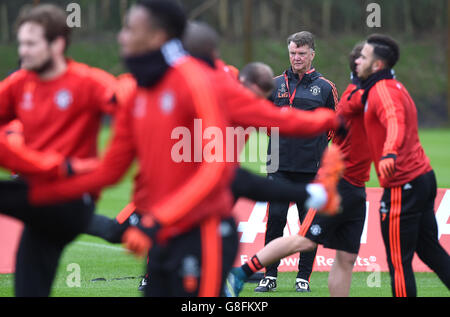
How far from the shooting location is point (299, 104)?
892 cm

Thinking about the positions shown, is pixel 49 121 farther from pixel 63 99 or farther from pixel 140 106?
pixel 140 106

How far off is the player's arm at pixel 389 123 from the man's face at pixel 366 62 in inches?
7.9

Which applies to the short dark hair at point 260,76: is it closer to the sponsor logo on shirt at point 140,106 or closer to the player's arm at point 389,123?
the sponsor logo on shirt at point 140,106

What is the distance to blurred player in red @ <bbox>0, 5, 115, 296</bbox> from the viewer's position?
5.04 m

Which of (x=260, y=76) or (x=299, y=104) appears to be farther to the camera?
(x=299, y=104)

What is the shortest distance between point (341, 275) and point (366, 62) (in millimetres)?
1865

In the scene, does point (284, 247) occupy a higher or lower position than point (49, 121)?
lower

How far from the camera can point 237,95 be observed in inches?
171

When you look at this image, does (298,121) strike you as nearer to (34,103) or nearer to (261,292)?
(34,103)

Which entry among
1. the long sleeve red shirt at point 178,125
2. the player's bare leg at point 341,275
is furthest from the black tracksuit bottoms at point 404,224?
the long sleeve red shirt at point 178,125

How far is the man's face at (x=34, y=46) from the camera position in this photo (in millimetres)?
5016

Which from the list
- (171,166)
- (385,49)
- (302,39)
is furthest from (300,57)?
(171,166)

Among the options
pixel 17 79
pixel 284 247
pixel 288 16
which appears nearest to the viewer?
pixel 17 79

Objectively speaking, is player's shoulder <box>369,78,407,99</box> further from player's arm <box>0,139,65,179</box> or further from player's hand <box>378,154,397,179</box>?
player's arm <box>0,139,65,179</box>
